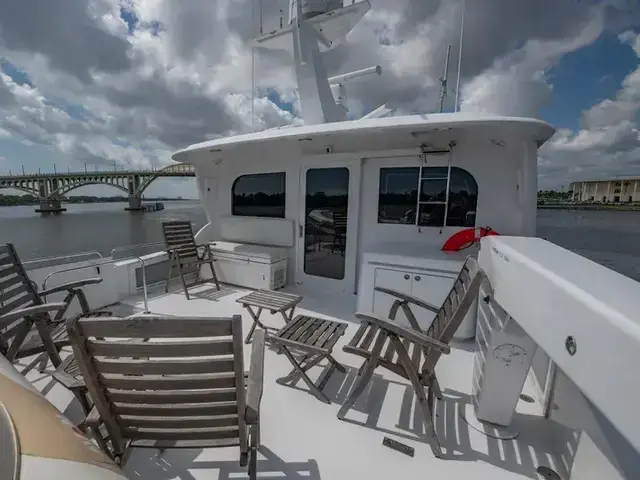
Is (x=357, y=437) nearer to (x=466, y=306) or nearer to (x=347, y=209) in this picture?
(x=466, y=306)

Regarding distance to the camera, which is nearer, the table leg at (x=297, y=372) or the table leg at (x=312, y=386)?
the table leg at (x=312, y=386)

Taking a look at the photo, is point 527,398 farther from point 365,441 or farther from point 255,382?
point 255,382

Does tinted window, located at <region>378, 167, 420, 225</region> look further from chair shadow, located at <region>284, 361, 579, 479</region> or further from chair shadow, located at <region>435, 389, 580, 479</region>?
chair shadow, located at <region>435, 389, 580, 479</region>

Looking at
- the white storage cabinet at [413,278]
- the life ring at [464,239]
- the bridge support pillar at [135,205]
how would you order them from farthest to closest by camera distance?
the bridge support pillar at [135,205] < the life ring at [464,239] < the white storage cabinet at [413,278]

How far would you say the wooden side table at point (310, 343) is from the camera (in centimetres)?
195

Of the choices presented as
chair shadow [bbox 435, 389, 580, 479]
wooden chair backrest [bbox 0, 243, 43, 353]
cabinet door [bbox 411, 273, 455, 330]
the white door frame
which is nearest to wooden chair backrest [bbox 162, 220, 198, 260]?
the white door frame

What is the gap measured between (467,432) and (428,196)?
95.0 inches

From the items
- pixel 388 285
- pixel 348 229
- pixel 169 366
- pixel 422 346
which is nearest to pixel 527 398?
pixel 422 346

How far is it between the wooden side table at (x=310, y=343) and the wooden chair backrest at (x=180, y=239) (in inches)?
95.1

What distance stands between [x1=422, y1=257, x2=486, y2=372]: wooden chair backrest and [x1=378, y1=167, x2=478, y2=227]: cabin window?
1.64 m

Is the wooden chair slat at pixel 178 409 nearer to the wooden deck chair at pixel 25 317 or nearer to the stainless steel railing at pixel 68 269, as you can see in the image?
the wooden deck chair at pixel 25 317

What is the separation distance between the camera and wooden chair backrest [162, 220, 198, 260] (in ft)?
13.2

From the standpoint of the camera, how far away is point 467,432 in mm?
1749

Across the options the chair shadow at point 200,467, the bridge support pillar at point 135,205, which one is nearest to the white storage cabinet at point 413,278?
the chair shadow at point 200,467
